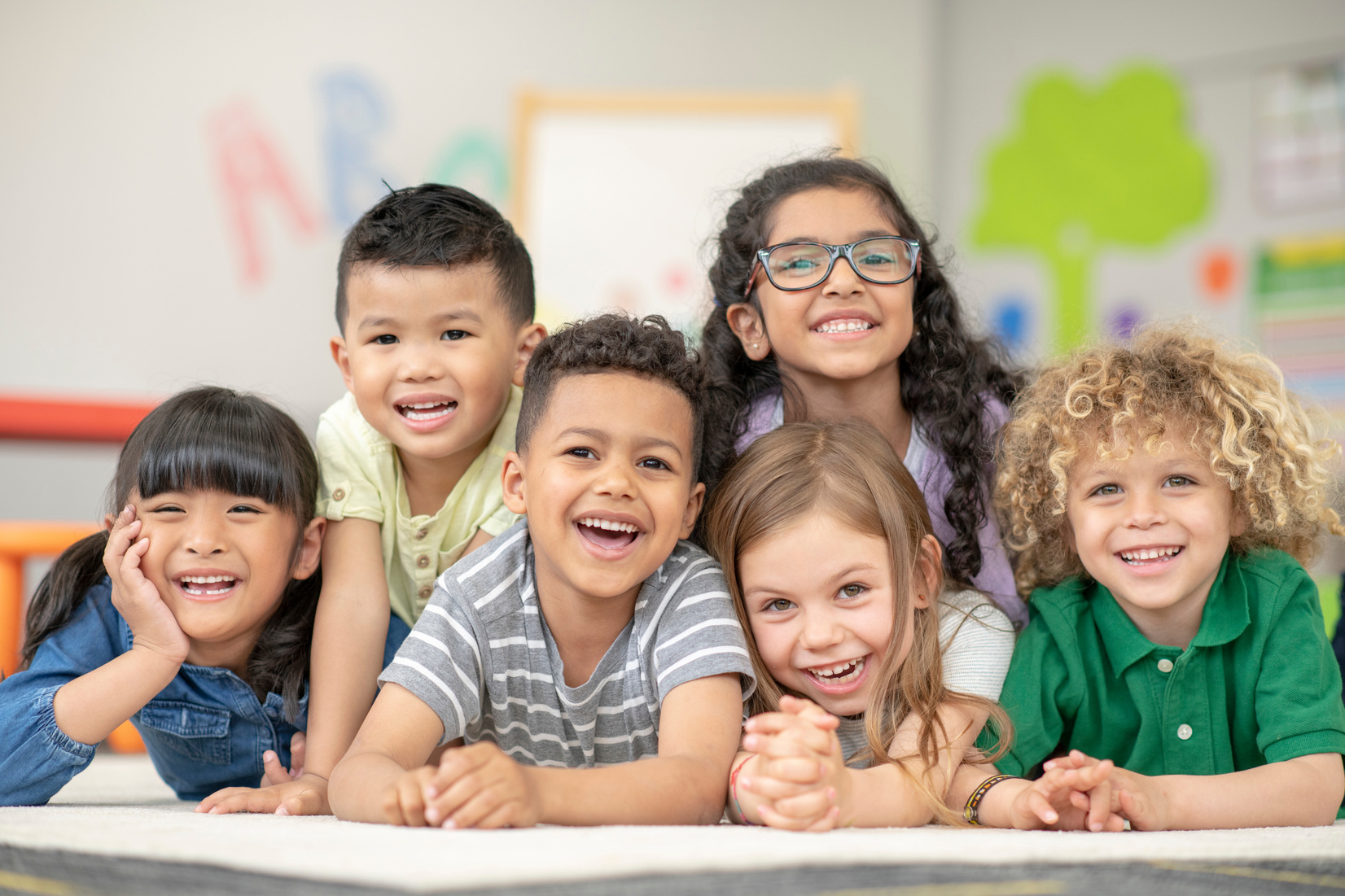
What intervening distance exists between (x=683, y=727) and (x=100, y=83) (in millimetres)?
2589

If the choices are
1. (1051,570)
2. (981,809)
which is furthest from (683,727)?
(1051,570)

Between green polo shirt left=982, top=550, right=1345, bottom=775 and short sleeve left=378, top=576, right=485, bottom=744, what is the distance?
1.95 ft

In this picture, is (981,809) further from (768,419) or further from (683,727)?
(768,419)

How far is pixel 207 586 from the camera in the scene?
133 cm

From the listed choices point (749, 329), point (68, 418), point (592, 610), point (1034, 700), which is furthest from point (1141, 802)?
point (68, 418)

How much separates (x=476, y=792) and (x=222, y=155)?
257 cm

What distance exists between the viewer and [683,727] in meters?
1.11

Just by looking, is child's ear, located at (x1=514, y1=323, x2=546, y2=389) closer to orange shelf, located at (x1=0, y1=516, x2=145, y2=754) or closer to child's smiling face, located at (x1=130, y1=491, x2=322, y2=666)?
child's smiling face, located at (x1=130, y1=491, x2=322, y2=666)

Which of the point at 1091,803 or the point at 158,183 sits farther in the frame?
the point at 158,183

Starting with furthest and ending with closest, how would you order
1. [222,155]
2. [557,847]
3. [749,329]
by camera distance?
[222,155] → [749,329] → [557,847]

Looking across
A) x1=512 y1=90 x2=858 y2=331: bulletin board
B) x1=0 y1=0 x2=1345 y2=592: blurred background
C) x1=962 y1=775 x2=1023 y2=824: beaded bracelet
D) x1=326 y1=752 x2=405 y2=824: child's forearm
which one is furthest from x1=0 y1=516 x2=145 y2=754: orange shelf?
x1=512 y1=90 x2=858 y2=331: bulletin board

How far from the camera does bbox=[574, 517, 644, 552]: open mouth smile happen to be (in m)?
1.19

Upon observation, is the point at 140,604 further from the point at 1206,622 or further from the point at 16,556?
the point at 1206,622

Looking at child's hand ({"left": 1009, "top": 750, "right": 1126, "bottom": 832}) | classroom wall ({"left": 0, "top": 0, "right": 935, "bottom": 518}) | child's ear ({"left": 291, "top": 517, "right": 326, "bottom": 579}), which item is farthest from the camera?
classroom wall ({"left": 0, "top": 0, "right": 935, "bottom": 518})
